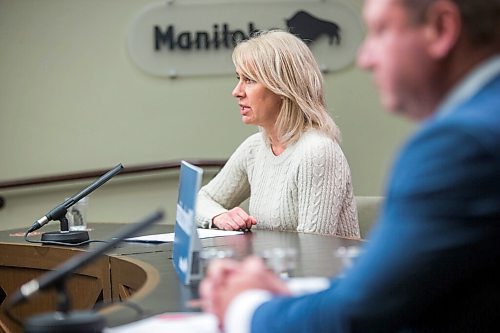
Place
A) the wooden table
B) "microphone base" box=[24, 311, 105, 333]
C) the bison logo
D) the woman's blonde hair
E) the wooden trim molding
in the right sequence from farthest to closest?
the bison logo
the wooden trim molding
the woman's blonde hair
the wooden table
"microphone base" box=[24, 311, 105, 333]

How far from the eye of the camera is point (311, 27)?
4.89 m

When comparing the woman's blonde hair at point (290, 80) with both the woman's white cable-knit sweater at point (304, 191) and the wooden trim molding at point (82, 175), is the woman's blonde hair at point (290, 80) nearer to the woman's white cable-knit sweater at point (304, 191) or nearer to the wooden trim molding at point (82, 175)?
the woman's white cable-knit sweater at point (304, 191)

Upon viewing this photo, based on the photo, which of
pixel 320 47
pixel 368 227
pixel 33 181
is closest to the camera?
pixel 368 227

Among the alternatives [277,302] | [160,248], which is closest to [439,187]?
[277,302]

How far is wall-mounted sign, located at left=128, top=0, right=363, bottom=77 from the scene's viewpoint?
187 inches

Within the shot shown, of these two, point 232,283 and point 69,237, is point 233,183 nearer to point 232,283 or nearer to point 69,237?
point 69,237

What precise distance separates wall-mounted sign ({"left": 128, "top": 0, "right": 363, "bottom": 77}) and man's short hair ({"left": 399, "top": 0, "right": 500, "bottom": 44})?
12.2ft

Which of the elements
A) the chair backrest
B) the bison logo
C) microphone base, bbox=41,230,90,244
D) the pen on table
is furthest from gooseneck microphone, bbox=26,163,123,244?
the bison logo


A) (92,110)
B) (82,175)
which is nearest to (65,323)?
(82,175)

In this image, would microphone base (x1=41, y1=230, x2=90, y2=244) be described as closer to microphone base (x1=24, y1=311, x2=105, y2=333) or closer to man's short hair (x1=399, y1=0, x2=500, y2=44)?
microphone base (x1=24, y1=311, x2=105, y2=333)

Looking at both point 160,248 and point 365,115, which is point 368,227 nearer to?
point 160,248

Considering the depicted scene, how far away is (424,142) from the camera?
41.3 inches

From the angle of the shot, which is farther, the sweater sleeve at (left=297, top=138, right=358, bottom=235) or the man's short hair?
the sweater sleeve at (left=297, top=138, right=358, bottom=235)

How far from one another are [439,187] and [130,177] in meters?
3.84
